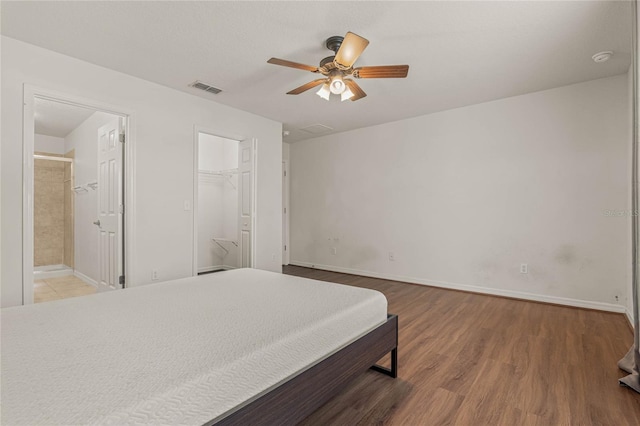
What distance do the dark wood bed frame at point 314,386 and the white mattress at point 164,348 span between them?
0.03m

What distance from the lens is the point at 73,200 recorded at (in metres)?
5.48

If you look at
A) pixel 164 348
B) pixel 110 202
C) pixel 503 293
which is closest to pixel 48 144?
pixel 110 202

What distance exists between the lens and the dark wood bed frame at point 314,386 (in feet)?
3.68

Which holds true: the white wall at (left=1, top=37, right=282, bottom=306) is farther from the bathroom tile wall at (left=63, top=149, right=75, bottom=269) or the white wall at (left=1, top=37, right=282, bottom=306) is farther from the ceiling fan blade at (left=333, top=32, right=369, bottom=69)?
the bathroom tile wall at (left=63, top=149, right=75, bottom=269)

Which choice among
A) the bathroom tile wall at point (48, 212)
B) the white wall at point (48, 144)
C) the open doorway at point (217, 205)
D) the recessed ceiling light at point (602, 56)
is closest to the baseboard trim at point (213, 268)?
the open doorway at point (217, 205)

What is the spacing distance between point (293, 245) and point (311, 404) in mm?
5204

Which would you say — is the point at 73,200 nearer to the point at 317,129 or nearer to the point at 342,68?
the point at 317,129

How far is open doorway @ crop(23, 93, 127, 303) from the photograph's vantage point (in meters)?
3.06

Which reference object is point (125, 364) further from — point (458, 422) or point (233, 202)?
point (233, 202)

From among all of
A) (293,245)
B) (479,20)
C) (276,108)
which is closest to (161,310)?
(479,20)

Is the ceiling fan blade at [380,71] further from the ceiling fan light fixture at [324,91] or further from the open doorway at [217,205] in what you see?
the open doorway at [217,205]

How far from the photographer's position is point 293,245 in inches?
258

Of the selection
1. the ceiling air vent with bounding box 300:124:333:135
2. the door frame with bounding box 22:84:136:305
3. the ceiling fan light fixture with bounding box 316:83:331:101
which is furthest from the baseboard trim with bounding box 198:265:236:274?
the ceiling fan light fixture with bounding box 316:83:331:101

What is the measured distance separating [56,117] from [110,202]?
226 centimetres
